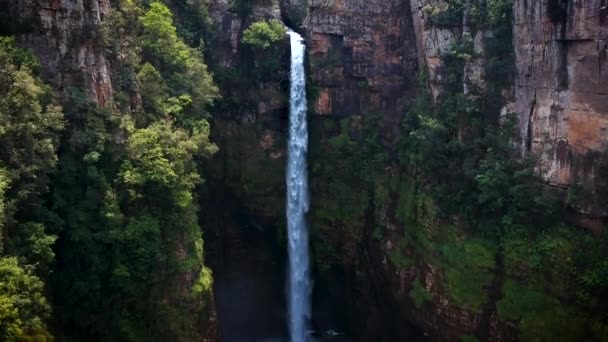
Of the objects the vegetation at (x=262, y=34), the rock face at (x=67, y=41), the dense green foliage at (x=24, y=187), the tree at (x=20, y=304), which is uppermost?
the vegetation at (x=262, y=34)

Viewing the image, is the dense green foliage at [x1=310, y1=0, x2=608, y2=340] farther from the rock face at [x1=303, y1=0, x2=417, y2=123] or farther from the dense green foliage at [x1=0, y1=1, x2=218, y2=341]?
the dense green foliage at [x1=0, y1=1, x2=218, y2=341]

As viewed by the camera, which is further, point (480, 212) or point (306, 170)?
point (306, 170)

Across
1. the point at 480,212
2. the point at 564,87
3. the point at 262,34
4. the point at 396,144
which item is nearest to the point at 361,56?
the point at 396,144

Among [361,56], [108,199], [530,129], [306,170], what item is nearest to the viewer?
[108,199]

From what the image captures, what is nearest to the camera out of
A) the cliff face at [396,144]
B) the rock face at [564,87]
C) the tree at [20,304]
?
the tree at [20,304]

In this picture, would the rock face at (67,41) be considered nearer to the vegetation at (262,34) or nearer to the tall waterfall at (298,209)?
the vegetation at (262,34)

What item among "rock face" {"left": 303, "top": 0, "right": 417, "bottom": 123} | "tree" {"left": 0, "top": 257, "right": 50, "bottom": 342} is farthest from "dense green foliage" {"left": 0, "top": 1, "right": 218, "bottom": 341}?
"rock face" {"left": 303, "top": 0, "right": 417, "bottom": 123}

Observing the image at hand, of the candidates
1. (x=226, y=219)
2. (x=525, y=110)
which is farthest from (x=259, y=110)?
(x=525, y=110)

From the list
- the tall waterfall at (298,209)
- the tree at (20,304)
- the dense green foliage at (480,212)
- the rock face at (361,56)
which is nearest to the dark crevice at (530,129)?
the dense green foliage at (480,212)

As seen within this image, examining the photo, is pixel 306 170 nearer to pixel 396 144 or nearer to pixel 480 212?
pixel 396 144
